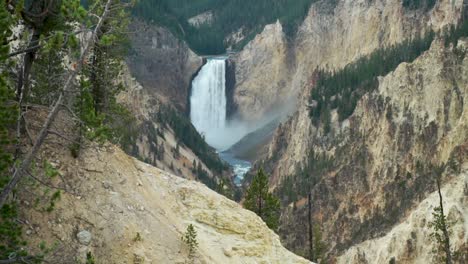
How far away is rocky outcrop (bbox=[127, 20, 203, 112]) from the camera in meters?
129

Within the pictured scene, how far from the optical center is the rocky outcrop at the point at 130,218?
14.8 meters

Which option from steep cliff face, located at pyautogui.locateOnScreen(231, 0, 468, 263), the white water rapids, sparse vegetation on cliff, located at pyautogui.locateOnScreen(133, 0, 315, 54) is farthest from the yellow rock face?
the white water rapids

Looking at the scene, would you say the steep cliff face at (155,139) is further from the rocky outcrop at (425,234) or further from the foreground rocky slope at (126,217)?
the foreground rocky slope at (126,217)

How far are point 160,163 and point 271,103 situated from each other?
59023 mm

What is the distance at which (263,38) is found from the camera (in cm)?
15262

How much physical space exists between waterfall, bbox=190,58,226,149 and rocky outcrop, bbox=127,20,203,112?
2.24 metres

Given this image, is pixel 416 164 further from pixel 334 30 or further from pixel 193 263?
pixel 334 30

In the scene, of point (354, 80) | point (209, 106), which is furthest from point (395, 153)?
point (209, 106)

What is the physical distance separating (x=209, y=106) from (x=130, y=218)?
399 ft

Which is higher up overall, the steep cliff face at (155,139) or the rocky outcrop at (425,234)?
the steep cliff face at (155,139)

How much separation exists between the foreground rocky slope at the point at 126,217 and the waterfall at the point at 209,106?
112934 millimetres

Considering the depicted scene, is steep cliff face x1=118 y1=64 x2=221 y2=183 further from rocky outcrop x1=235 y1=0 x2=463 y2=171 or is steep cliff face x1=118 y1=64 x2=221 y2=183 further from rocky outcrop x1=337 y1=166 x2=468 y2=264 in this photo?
rocky outcrop x1=337 y1=166 x2=468 y2=264

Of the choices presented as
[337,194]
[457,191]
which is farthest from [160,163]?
Answer: [457,191]

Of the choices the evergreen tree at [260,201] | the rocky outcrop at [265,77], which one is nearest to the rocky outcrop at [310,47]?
the rocky outcrop at [265,77]
